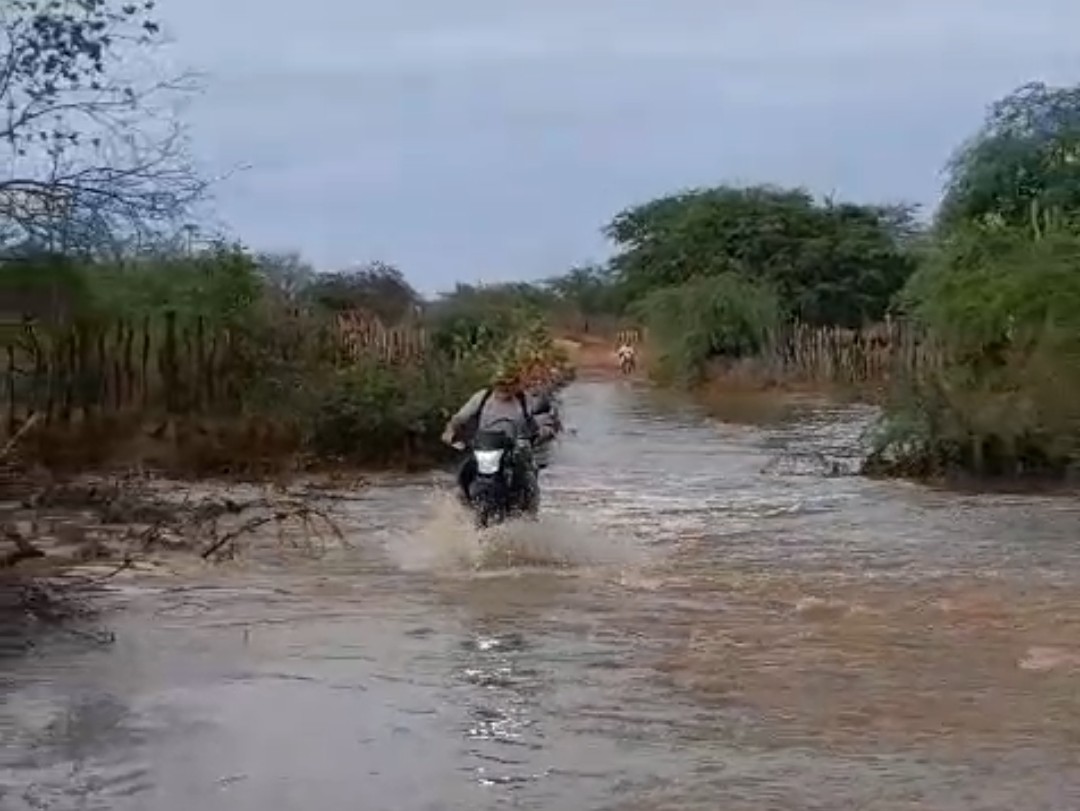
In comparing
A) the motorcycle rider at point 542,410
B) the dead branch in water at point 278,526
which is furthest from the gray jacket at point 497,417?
the dead branch in water at point 278,526

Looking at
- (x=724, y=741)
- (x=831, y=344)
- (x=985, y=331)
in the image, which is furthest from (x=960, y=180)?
(x=724, y=741)

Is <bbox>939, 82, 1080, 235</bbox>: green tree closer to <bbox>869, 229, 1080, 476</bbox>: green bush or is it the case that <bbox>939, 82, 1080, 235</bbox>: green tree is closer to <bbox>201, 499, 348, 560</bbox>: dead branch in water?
<bbox>869, 229, 1080, 476</bbox>: green bush

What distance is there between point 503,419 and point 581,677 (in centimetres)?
476

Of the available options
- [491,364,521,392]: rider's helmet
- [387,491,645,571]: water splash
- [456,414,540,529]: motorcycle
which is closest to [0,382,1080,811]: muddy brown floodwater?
[387,491,645,571]: water splash

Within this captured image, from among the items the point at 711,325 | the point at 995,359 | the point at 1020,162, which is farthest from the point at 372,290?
the point at 995,359

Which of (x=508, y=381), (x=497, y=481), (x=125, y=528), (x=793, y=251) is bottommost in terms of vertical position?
(x=125, y=528)

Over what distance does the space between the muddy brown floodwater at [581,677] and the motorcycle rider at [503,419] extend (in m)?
0.46

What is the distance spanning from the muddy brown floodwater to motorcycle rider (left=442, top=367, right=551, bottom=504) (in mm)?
462

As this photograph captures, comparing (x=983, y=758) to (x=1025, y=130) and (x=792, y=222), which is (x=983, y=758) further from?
(x=792, y=222)

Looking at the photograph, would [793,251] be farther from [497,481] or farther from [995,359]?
[497,481]

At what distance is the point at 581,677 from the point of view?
34.4 feet

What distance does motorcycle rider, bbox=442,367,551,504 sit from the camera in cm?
1506

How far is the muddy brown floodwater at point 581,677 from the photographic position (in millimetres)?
8008

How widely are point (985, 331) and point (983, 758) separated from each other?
60.5 ft
